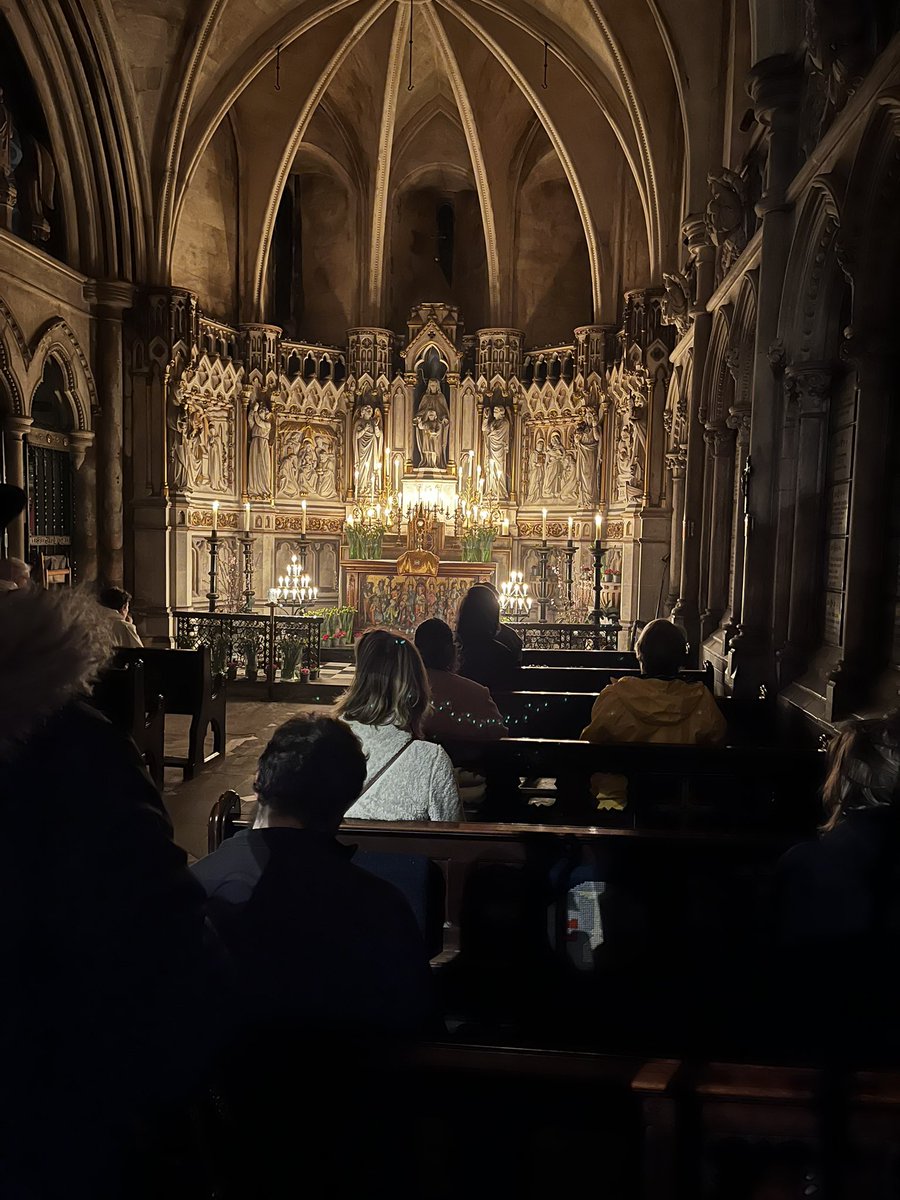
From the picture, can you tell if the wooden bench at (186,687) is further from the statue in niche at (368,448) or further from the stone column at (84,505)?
the statue in niche at (368,448)

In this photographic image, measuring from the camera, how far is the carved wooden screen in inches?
452

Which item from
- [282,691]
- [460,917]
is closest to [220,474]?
[282,691]

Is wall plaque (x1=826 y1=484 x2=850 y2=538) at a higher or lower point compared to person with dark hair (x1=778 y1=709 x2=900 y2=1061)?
higher

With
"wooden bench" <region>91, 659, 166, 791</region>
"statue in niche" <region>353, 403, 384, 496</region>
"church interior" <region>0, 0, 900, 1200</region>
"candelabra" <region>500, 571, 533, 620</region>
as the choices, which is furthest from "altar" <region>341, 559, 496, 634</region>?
"wooden bench" <region>91, 659, 166, 791</region>

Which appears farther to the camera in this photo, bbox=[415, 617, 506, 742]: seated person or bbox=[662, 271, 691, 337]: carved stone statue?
bbox=[662, 271, 691, 337]: carved stone statue

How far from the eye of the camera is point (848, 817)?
1982 mm

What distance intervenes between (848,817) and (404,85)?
16.9m

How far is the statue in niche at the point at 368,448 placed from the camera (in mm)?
15883

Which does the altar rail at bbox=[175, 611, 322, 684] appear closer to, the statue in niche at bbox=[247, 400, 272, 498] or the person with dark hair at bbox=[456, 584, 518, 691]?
the statue in niche at bbox=[247, 400, 272, 498]

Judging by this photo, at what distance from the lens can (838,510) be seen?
224 inches

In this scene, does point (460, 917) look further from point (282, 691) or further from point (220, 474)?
point (220, 474)

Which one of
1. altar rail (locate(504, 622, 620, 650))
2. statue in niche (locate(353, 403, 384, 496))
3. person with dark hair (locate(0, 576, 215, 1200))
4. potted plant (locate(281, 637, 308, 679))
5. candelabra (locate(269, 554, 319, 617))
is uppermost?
statue in niche (locate(353, 403, 384, 496))

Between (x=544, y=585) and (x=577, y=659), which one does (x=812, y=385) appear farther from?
(x=544, y=585)

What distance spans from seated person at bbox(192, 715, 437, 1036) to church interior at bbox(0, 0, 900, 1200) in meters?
0.06
